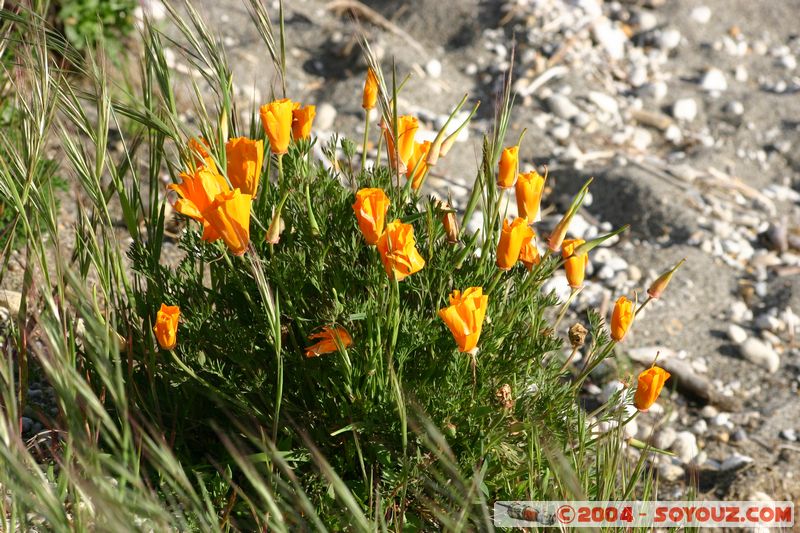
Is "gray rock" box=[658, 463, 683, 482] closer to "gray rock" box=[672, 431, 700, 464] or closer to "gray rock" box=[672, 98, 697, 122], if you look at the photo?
"gray rock" box=[672, 431, 700, 464]

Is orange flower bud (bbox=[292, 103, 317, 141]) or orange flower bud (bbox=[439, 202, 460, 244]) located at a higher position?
orange flower bud (bbox=[292, 103, 317, 141])

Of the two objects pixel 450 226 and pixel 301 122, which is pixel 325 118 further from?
pixel 450 226

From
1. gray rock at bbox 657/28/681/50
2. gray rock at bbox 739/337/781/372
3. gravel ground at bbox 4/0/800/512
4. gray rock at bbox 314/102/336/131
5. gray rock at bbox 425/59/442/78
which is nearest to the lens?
gravel ground at bbox 4/0/800/512

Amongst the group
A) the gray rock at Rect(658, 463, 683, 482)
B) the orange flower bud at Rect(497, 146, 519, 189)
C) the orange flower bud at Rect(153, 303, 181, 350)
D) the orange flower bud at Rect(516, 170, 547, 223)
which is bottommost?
the gray rock at Rect(658, 463, 683, 482)

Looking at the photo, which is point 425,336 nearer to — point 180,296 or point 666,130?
point 180,296

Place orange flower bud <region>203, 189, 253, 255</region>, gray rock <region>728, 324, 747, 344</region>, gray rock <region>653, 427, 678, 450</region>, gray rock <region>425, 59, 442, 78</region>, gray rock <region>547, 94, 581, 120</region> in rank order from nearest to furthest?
orange flower bud <region>203, 189, 253, 255</region>
gray rock <region>653, 427, 678, 450</region>
gray rock <region>728, 324, 747, 344</region>
gray rock <region>547, 94, 581, 120</region>
gray rock <region>425, 59, 442, 78</region>

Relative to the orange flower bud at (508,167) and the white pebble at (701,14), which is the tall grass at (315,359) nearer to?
the orange flower bud at (508,167)

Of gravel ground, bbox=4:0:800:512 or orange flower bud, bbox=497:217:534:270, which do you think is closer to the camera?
orange flower bud, bbox=497:217:534:270

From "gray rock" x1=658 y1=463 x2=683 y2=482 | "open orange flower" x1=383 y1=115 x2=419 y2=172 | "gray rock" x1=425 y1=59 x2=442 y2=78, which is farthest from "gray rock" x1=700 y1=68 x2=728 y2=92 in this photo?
"open orange flower" x1=383 y1=115 x2=419 y2=172

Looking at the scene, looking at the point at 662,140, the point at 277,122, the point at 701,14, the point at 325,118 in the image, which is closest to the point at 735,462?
the point at 277,122
